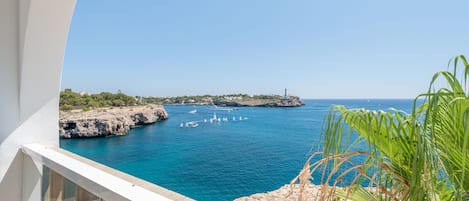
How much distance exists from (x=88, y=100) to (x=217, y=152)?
7058 millimetres

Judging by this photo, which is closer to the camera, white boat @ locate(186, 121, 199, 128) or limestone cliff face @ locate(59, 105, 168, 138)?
limestone cliff face @ locate(59, 105, 168, 138)

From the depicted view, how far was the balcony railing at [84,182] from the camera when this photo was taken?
78 centimetres

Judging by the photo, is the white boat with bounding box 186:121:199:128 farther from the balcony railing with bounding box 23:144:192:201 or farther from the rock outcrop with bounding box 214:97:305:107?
the balcony railing with bounding box 23:144:192:201

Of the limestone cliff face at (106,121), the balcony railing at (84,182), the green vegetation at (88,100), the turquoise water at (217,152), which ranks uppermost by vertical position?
the green vegetation at (88,100)

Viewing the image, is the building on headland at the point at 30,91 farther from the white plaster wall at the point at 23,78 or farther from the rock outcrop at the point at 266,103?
the rock outcrop at the point at 266,103

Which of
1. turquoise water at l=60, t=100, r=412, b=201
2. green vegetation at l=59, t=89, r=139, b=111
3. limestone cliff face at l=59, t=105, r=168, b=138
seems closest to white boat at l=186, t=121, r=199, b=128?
turquoise water at l=60, t=100, r=412, b=201

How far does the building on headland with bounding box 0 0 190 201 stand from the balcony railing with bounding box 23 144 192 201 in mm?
14

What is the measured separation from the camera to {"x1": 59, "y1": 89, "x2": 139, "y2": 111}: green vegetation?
5.50m

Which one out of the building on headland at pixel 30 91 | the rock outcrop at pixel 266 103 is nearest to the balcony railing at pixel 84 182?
Result: the building on headland at pixel 30 91

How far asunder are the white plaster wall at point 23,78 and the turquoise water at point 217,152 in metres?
5.59

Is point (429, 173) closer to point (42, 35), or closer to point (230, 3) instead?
point (42, 35)

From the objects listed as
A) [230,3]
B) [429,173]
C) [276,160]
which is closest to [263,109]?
[276,160]

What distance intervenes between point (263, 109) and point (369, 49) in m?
10.2

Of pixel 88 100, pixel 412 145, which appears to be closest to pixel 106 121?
pixel 88 100
